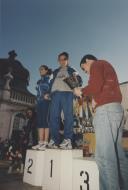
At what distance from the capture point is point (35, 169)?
2496mm

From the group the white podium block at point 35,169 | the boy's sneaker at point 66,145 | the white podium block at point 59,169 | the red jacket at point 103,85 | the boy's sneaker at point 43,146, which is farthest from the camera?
the boy's sneaker at point 43,146

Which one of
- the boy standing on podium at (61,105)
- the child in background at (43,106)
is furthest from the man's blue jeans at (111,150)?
the child in background at (43,106)

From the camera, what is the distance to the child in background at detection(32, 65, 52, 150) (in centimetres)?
289

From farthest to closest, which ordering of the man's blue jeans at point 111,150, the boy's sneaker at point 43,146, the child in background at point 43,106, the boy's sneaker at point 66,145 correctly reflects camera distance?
the child in background at point 43,106
the boy's sneaker at point 43,146
the boy's sneaker at point 66,145
the man's blue jeans at point 111,150

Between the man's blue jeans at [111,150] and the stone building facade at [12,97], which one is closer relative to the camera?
the man's blue jeans at [111,150]

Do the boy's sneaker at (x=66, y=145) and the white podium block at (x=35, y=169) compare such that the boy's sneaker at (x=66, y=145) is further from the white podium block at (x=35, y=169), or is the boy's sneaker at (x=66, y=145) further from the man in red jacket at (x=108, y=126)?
the man in red jacket at (x=108, y=126)

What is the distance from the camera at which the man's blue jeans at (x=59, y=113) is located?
8.20 feet

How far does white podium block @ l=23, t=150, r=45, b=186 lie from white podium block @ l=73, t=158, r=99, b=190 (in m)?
0.63

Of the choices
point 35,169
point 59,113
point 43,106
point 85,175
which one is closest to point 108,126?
point 85,175

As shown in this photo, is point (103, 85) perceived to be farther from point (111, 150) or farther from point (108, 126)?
point (111, 150)

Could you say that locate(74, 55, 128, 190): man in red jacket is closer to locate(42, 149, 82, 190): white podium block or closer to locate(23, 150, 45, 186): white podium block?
locate(42, 149, 82, 190): white podium block

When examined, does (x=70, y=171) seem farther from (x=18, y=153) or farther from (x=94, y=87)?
(x=18, y=153)

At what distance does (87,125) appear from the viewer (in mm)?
4887

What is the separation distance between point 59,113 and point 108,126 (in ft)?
3.53
